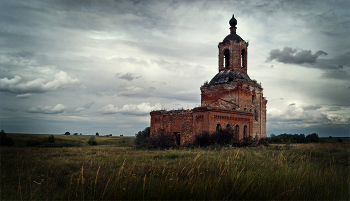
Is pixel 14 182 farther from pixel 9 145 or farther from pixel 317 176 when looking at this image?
pixel 317 176

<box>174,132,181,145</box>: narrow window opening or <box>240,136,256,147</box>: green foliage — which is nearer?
<box>240,136,256,147</box>: green foliage

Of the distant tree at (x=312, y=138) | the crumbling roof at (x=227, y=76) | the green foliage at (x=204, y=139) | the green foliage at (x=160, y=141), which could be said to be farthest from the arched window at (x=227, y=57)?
the distant tree at (x=312, y=138)

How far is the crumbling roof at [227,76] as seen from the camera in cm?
2528

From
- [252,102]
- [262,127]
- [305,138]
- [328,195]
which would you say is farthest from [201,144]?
[305,138]

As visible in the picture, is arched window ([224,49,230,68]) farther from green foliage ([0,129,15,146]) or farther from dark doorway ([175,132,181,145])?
green foliage ([0,129,15,146])

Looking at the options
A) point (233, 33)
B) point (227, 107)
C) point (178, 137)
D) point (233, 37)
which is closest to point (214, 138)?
point (178, 137)

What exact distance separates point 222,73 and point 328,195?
23.0 m

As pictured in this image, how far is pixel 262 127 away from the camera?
27.4m

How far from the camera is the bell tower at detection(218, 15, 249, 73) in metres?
26.2

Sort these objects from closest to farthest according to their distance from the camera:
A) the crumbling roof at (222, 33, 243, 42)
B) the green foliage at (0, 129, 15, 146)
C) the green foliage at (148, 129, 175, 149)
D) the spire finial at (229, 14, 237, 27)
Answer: the green foliage at (0, 129, 15, 146) → the green foliage at (148, 129, 175, 149) → the crumbling roof at (222, 33, 243, 42) → the spire finial at (229, 14, 237, 27)

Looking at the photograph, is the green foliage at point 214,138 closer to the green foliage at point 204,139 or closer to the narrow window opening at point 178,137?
the green foliage at point 204,139

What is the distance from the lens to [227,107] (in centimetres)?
2433

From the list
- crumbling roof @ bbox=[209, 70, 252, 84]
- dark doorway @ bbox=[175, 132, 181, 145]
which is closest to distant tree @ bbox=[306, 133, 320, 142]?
crumbling roof @ bbox=[209, 70, 252, 84]

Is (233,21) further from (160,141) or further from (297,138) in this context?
(297,138)
